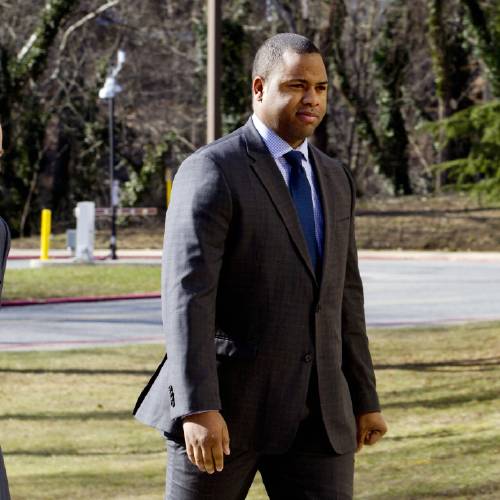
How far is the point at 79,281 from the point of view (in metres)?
23.9

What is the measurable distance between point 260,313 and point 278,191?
1.07 ft

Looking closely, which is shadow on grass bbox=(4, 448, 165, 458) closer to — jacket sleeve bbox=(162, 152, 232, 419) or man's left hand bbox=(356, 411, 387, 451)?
man's left hand bbox=(356, 411, 387, 451)

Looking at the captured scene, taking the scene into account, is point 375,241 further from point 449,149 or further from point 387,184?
point 387,184

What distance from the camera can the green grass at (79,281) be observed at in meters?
21.9

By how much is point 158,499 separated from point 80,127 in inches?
1463

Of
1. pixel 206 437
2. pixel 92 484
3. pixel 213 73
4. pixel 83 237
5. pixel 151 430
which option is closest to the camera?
pixel 206 437

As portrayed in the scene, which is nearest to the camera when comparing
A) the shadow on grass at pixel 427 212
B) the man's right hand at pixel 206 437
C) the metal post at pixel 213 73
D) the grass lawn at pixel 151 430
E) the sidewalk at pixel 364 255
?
the man's right hand at pixel 206 437

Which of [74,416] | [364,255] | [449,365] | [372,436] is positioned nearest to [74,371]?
[74,416]

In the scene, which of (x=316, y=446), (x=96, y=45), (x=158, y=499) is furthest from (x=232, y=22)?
(x=316, y=446)

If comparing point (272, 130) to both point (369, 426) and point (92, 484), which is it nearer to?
point (369, 426)

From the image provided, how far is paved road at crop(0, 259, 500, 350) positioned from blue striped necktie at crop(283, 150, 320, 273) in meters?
10.8

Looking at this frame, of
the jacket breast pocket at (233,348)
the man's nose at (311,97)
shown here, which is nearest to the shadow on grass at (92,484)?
the jacket breast pocket at (233,348)

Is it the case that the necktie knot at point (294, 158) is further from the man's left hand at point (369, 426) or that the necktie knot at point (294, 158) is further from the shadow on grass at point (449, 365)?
the shadow on grass at point (449, 365)

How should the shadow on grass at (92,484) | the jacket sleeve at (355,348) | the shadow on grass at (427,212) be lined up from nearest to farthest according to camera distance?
the jacket sleeve at (355,348) < the shadow on grass at (92,484) < the shadow on grass at (427,212)
